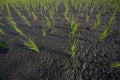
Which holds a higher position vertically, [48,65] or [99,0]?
[99,0]

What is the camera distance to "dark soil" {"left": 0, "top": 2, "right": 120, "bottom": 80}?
129 cm

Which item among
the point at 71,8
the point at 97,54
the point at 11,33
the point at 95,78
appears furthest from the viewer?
the point at 71,8

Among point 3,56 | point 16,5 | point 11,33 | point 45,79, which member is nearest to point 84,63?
point 45,79

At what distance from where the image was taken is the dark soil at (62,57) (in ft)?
4.24

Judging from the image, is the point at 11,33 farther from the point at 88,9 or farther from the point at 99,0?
the point at 99,0

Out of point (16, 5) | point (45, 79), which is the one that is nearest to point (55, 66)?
point (45, 79)

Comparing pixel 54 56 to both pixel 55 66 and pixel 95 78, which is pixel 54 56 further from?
pixel 95 78

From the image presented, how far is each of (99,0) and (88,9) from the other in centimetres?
30

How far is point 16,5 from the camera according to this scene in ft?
10.3

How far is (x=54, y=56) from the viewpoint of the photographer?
1.52 metres

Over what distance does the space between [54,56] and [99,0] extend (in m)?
1.74

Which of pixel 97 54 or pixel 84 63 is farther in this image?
pixel 97 54

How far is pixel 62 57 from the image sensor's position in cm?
150

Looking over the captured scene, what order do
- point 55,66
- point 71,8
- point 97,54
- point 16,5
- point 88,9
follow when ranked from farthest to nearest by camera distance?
point 16,5 → point 71,8 → point 88,9 → point 97,54 → point 55,66
